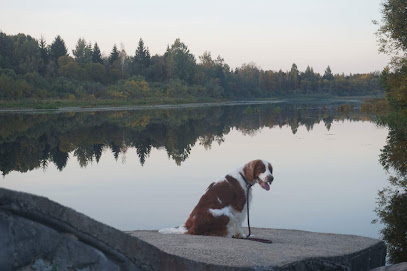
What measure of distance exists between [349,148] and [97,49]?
82059 millimetres

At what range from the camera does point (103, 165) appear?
66.2 feet

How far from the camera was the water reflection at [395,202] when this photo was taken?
920cm

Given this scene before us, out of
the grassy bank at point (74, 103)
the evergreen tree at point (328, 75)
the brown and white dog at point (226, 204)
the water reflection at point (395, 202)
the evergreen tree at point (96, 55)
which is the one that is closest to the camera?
the brown and white dog at point (226, 204)

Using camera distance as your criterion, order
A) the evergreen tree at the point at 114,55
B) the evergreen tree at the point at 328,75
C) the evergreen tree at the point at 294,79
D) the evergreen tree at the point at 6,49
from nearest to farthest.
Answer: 1. the evergreen tree at the point at 6,49
2. the evergreen tree at the point at 114,55
3. the evergreen tree at the point at 294,79
4. the evergreen tree at the point at 328,75

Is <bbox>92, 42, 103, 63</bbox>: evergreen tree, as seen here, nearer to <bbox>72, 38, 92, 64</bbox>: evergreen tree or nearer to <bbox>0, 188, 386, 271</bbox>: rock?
<bbox>72, 38, 92, 64</bbox>: evergreen tree

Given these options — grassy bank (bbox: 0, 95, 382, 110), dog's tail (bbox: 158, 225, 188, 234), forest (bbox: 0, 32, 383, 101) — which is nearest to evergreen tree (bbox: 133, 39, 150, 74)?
forest (bbox: 0, 32, 383, 101)

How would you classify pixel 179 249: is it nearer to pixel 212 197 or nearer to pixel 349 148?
pixel 212 197

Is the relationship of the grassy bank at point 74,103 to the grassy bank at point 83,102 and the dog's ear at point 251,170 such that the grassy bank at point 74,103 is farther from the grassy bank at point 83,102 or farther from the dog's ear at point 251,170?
the dog's ear at point 251,170

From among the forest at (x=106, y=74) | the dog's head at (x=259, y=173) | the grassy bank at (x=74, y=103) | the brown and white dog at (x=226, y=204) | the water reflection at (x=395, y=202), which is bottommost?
the water reflection at (x=395, y=202)

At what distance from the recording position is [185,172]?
60.6 ft

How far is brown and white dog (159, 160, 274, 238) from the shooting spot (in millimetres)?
7348

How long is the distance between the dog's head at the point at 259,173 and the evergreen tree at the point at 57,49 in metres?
89.1

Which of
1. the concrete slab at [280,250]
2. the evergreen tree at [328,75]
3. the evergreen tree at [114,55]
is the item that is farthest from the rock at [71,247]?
the evergreen tree at [328,75]

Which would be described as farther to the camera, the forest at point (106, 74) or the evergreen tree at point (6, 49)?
the evergreen tree at point (6, 49)
